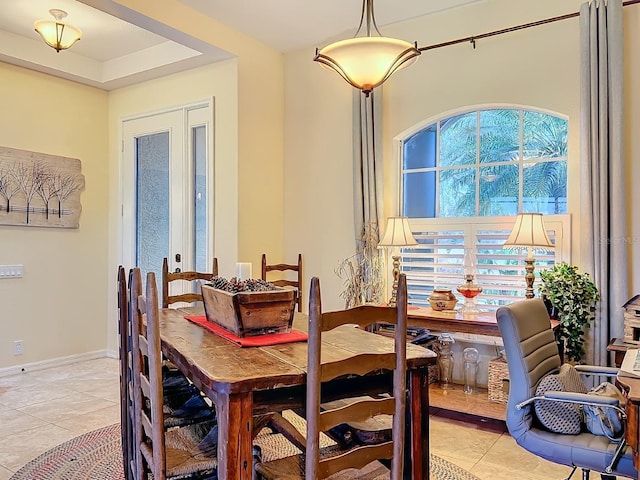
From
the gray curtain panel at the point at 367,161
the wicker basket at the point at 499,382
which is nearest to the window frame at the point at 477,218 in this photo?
the gray curtain panel at the point at 367,161

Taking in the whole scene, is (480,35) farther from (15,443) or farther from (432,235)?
(15,443)

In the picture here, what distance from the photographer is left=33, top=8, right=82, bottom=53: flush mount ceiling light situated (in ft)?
13.0

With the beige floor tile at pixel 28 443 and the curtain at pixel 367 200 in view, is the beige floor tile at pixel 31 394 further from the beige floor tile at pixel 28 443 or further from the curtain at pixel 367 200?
the curtain at pixel 367 200

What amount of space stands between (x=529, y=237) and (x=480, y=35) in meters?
1.64

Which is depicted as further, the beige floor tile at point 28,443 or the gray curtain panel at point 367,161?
the gray curtain panel at point 367,161

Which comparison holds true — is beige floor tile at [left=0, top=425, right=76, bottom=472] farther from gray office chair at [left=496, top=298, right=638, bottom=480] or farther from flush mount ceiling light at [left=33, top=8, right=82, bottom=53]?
flush mount ceiling light at [left=33, top=8, right=82, bottom=53]

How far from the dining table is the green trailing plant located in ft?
5.82

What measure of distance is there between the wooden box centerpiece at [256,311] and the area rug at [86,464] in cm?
128

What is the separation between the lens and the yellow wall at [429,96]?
3527mm

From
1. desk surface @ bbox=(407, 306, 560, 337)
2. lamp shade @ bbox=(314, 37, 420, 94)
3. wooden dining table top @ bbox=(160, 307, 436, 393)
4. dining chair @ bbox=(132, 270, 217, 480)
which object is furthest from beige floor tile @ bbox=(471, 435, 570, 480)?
lamp shade @ bbox=(314, 37, 420, 94)

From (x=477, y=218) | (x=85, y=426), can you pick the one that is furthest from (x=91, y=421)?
(x=477, y=218)

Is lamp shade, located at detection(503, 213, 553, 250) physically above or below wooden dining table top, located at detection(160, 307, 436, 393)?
above

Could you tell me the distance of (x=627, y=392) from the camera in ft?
5.74

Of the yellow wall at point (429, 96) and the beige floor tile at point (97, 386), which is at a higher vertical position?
the yellow wall at point (429, 96)
